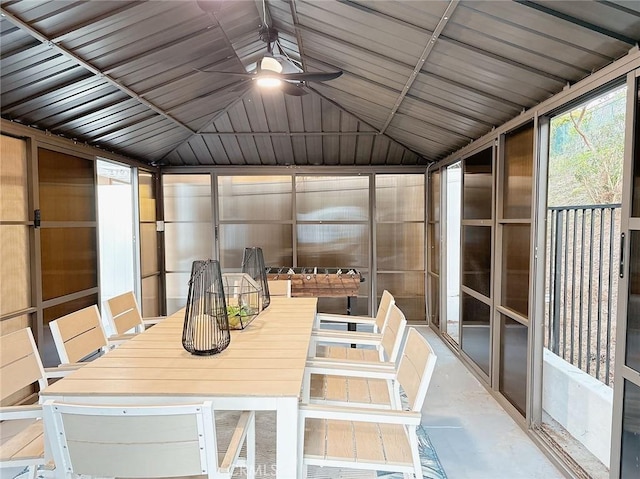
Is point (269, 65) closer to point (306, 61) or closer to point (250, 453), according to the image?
point (306, 61)

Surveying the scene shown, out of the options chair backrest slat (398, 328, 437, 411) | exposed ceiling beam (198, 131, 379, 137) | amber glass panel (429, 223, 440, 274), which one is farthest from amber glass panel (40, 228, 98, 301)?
amber glass panel (429, 223, 440, 274)

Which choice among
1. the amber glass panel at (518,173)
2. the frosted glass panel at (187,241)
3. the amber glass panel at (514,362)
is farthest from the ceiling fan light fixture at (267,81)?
the frosted glass panel at (187,241)

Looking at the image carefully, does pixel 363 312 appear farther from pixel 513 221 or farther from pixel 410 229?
pixel 513 221

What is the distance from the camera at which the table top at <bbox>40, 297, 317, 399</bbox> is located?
5.09 ft

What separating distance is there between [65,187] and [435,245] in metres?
4.39

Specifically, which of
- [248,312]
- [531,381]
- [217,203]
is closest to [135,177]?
[217,203]

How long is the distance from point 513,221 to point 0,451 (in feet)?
10.9

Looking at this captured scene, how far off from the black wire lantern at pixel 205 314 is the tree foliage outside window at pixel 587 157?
228 cm

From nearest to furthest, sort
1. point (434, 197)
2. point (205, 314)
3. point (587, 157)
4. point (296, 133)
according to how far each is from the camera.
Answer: point (205, 314) < point (587, 157) < point (296, 133) < point (434, 197)

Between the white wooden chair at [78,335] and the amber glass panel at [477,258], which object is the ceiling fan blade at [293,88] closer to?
the amber glass panel at [477,258]

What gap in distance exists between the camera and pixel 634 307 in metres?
1.74

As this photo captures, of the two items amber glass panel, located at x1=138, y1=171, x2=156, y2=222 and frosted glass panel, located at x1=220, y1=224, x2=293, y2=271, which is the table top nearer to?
amber glass panel, located at x1=138, y1=171, x2=156, y2=222

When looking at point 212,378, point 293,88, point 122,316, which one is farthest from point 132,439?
point 293,88

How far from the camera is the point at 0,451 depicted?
1725mm
